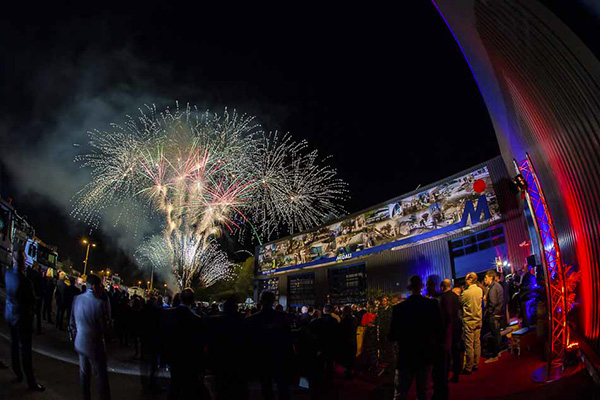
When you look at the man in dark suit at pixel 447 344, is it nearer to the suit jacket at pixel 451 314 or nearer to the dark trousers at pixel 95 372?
the suit jacket at pixel 451 314

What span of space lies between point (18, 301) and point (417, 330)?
19.3ft

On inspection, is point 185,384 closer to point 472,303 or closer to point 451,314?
point 451,314

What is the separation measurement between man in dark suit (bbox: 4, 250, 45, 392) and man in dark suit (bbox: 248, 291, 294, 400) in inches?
135

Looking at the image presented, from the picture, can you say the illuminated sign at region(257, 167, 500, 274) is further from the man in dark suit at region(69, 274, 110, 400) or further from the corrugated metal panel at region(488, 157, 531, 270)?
the man in dark suit at region(69, 274, 110, 400)

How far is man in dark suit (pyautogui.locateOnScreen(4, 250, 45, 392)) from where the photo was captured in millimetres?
5676

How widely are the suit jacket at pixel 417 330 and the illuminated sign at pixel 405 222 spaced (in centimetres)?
1576

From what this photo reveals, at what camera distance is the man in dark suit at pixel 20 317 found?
5.68 meters

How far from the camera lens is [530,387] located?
6590 millimetres

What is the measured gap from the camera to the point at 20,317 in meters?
5.70

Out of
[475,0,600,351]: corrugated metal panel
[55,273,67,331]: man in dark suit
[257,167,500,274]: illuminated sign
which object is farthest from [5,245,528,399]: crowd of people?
[257,167,500,274]: illuminated sign

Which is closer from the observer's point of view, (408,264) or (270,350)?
(270,350)

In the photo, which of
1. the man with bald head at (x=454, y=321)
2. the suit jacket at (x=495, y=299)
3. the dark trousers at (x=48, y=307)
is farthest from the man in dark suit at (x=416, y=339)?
the dark trousers at (x=48, y=307)

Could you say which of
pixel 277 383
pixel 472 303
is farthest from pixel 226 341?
pixel 472 303

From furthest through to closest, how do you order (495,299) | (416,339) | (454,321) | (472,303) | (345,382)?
(495,299), (345,382), (472,303), (454,321), (416,339)
